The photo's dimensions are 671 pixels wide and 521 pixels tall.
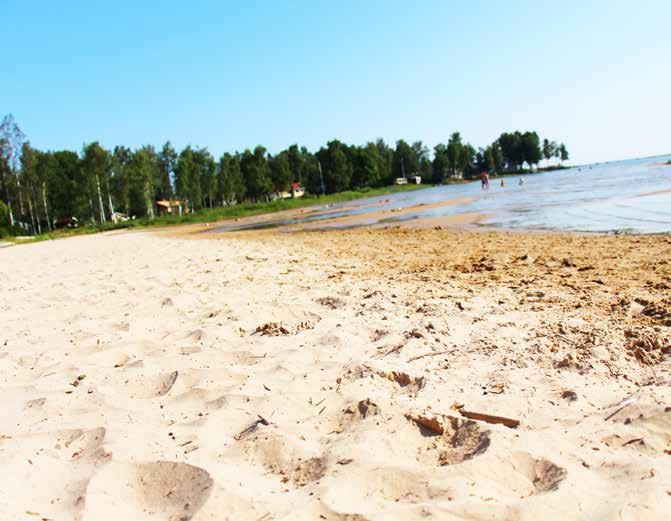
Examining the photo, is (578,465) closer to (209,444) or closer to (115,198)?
(209,444)

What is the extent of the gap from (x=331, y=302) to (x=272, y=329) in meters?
1.01

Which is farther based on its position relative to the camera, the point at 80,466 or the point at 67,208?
the point at 67,208

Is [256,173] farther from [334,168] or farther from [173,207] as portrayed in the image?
[334,168]

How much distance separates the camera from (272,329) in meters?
3.99

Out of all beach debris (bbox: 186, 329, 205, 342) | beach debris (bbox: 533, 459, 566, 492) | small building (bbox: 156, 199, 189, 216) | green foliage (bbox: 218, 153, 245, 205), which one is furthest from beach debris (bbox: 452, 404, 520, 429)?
green foliage (bbox: 218, 153, 245, 205)

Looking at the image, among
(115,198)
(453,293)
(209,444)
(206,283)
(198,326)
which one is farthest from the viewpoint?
(115,198)

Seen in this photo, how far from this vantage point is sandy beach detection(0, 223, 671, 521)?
1740 millimetres

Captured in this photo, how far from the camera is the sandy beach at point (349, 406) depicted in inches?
68.5

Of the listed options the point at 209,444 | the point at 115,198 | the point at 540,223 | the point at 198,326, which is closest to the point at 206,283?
the point at 198,326

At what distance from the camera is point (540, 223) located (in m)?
13.9

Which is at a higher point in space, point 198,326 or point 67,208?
point 67,208

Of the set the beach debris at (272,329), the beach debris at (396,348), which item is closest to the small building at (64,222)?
the beach debris at (272,329)

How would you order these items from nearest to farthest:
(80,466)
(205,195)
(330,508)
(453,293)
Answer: (330,508), (80,466), (453,293), (205,195)

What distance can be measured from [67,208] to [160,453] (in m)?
72.8
